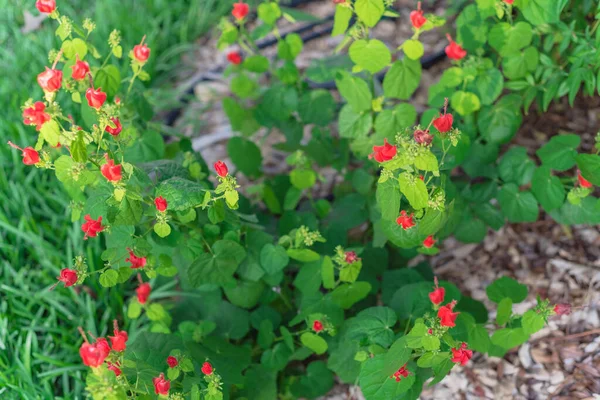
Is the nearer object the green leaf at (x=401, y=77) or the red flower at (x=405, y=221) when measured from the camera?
the red flower at (x=405, y=221)

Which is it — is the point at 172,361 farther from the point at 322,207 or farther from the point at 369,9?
the point at 369,9

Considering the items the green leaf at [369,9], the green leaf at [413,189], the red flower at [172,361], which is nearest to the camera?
the green leaf at [413,189]

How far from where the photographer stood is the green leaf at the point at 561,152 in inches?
78.2

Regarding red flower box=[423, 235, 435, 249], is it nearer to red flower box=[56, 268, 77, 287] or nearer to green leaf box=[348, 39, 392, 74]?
green leaf box=[348, 39, 392, 74]

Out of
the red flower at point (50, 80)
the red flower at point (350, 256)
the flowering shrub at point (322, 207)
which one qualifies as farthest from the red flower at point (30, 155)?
the red flower at point (350, 256)

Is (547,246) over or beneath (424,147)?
beneath

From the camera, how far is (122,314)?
245 centimetres

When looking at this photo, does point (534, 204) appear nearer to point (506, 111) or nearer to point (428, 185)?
point (506, 111)

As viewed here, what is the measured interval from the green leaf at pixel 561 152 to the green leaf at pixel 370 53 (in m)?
0.66

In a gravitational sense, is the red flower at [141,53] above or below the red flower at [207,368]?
above

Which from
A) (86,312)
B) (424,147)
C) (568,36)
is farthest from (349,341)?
(568,36)

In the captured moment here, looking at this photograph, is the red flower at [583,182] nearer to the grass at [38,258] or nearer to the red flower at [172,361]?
the red flower at [172,361]

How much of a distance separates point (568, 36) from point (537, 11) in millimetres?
167

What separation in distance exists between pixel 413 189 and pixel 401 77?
24.5 inches
